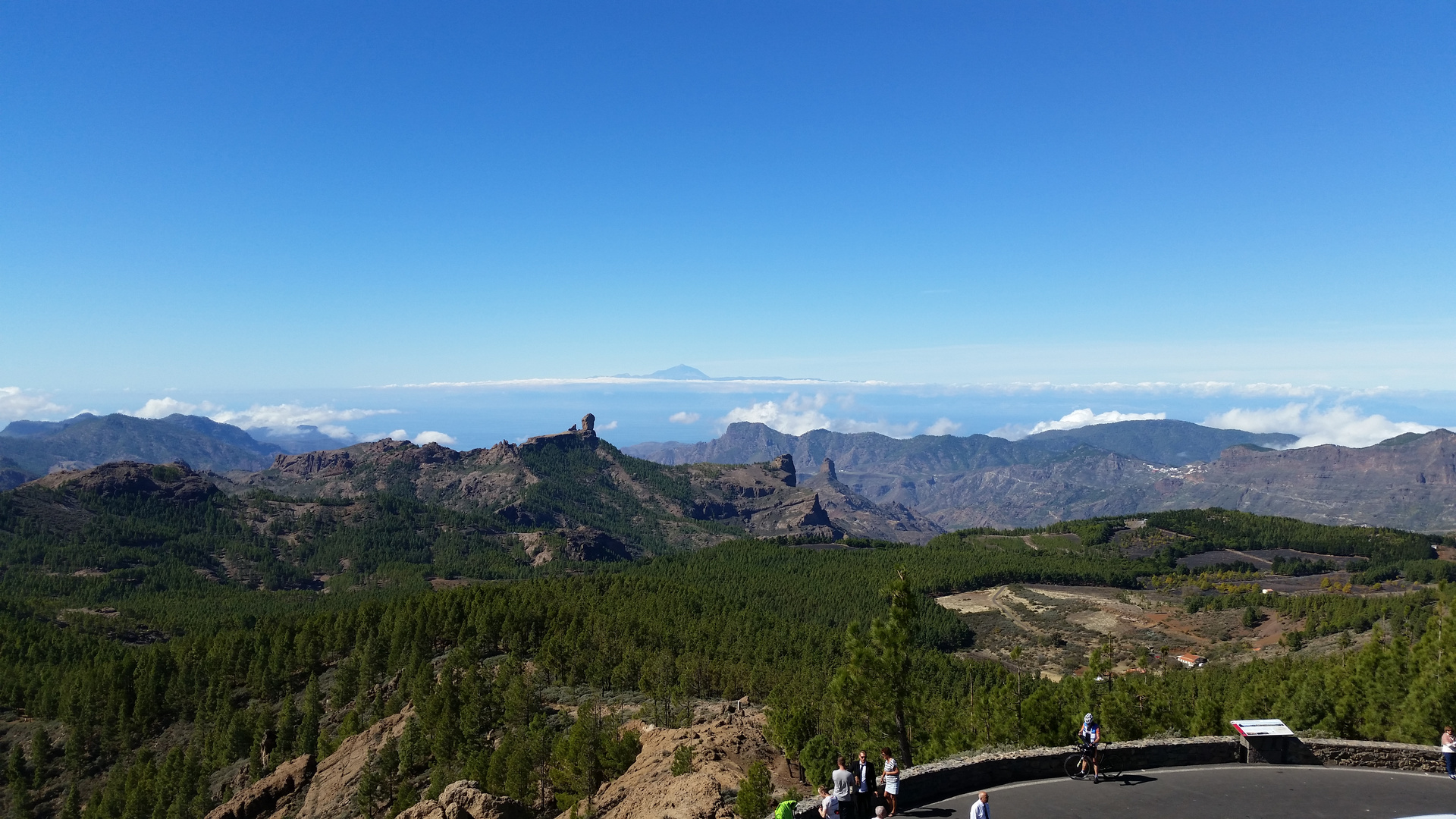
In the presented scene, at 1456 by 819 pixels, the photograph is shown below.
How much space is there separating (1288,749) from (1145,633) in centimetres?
16671

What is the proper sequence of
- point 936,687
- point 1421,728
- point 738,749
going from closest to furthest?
point 1421,728 → point 738,749 → point 936,687

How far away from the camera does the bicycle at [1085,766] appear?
97.8ft

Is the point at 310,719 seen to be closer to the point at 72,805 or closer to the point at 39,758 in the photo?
the point at 72,805

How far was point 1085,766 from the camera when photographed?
29891 millimetres

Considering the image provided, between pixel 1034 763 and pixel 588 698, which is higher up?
pixel 1034 763

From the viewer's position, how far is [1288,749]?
31.7m

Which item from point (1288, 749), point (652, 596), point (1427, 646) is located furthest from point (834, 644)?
point (1288, 749)

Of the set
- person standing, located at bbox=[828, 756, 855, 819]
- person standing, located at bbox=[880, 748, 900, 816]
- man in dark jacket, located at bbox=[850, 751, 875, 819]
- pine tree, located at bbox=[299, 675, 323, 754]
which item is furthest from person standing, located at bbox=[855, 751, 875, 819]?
pine tree, located at bbox=[299, 675, 323, 754]

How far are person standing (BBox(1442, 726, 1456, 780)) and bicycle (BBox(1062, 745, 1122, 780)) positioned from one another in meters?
13.4

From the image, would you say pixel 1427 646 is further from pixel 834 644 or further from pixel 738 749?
pixel 834 644

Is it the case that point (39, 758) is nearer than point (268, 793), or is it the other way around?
point (268, 793)

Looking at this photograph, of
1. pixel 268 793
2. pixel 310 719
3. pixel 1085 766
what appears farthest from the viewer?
pixel 310 719

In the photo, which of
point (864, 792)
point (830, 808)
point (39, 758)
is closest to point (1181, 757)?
point (864, 792)

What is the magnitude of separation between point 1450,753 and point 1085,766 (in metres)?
15.3
